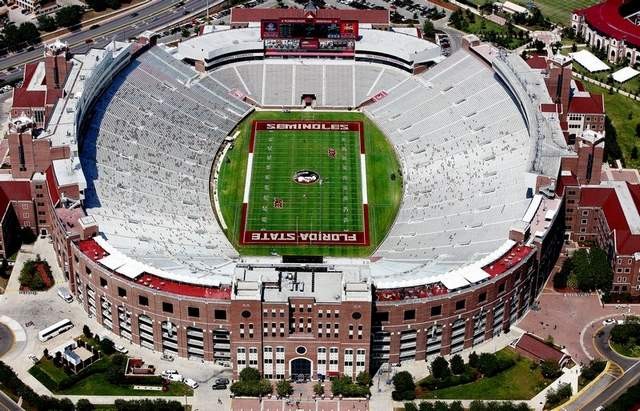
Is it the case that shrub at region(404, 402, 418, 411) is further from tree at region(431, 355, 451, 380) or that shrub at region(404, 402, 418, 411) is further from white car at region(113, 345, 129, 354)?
white car at region(113, 345, 129, 354)

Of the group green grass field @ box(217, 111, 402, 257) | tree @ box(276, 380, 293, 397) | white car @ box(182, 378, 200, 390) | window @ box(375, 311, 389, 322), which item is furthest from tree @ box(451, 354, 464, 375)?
white car @ box(182, 378, 200, 390)

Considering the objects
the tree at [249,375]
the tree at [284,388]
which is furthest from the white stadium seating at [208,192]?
the tree at [284,388]

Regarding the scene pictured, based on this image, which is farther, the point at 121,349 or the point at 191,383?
the point at 121,349

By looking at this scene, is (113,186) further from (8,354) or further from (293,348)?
(293,348)

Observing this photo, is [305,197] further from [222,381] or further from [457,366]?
[457,366]

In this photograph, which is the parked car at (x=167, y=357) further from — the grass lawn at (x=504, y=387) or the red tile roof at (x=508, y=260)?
the red tile roof at (x=508, y=260)

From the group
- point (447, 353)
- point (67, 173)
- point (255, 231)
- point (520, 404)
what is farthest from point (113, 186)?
point (520, 404)

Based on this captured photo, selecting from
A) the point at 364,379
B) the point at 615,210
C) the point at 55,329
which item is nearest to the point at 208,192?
the point at 55,329
